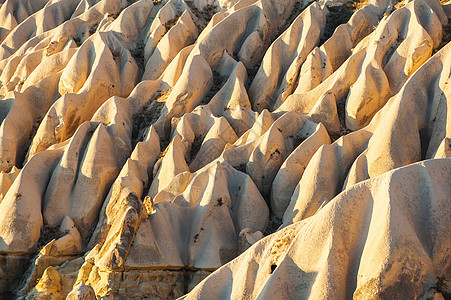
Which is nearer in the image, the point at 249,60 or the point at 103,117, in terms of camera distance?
the point at 103,117

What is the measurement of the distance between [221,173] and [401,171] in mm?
7339

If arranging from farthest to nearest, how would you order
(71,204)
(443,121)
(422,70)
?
(71,204), (422,70), (443,121)

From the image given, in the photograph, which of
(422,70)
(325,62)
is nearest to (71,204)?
(325,62)

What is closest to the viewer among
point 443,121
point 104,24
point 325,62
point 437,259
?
point 437,259

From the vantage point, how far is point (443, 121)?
15.1 metres

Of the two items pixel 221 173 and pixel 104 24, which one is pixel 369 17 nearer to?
pixel 221 173

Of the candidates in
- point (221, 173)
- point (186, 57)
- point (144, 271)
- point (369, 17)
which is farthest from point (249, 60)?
point (144, 271)

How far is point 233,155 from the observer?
659 inches

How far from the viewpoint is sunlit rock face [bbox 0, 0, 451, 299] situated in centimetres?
875

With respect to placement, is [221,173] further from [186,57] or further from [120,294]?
[186,57]

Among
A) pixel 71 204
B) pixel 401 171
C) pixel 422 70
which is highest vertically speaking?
pixel 401 171

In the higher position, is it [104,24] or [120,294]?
[104,24]

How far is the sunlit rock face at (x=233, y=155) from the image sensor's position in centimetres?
875

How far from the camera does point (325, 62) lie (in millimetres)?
19688
